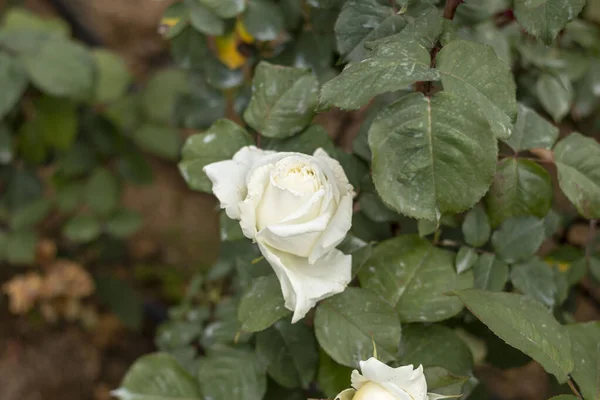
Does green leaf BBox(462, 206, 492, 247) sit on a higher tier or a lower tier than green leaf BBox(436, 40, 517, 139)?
lower

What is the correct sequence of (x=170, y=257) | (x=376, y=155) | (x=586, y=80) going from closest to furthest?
(x=376, y=155) < (x=586, y=80) < (x=170, y=257)

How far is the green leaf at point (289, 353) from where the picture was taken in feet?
2.22

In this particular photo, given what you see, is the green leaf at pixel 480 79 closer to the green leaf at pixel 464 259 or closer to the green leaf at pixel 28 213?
the green leaf at pixel 464 259

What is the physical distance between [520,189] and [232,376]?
16.3 inches

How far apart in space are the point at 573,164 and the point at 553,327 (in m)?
0.19

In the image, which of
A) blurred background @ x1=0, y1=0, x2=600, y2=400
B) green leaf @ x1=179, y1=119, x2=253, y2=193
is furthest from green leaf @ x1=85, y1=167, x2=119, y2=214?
green leaf @ x1=179, y1=119, x2=253, y2=193

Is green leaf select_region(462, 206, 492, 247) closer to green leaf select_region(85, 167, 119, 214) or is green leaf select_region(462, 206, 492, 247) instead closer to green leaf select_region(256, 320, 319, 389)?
green leaf select_region(256, 320, 319, 389)

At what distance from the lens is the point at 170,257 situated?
6.70 feet

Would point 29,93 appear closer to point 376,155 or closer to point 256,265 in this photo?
point 256,265

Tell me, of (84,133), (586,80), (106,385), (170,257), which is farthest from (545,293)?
(170,257)

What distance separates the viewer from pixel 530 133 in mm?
646

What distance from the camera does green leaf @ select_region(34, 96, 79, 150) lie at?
52.6 inches

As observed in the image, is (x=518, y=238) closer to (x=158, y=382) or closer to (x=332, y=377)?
(x=332, y=377)

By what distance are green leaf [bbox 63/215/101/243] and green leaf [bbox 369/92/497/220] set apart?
3.52ft
